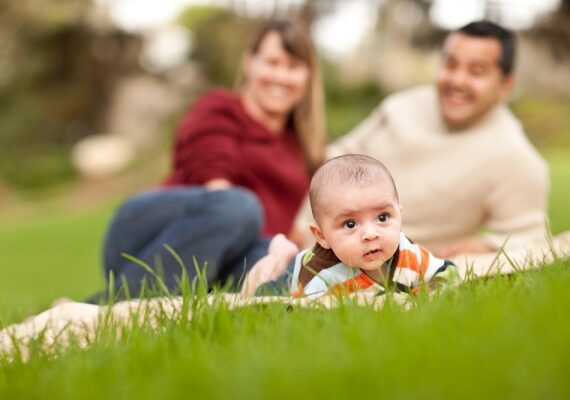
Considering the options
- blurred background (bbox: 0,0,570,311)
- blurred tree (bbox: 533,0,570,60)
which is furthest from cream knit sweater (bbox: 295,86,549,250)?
blurred tree (bbox: 533,0,570,60)

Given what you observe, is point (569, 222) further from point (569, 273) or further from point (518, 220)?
point (569, 273)

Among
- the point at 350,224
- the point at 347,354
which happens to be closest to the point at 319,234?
the point at 350,224

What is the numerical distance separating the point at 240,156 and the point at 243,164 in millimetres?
37

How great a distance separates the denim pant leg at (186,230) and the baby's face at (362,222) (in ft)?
3.36

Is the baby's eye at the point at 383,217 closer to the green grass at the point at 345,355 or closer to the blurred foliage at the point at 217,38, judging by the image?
the green grass at the point at 345,355

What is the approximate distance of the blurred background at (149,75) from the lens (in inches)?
680

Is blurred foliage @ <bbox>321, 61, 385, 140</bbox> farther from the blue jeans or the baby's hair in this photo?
the baby's hair

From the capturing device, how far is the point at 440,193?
3.21 m

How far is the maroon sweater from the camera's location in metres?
3.43

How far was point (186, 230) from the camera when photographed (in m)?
2.87

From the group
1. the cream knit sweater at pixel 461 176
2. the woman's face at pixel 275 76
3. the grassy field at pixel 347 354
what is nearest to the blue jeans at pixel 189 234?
the cream knit sweater at pixel 461 176

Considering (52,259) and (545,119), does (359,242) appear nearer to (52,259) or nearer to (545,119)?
(52,259)

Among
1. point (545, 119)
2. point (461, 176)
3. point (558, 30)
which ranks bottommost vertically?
point (461, 176)

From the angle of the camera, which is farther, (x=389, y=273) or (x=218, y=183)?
(x=218, y=183)
